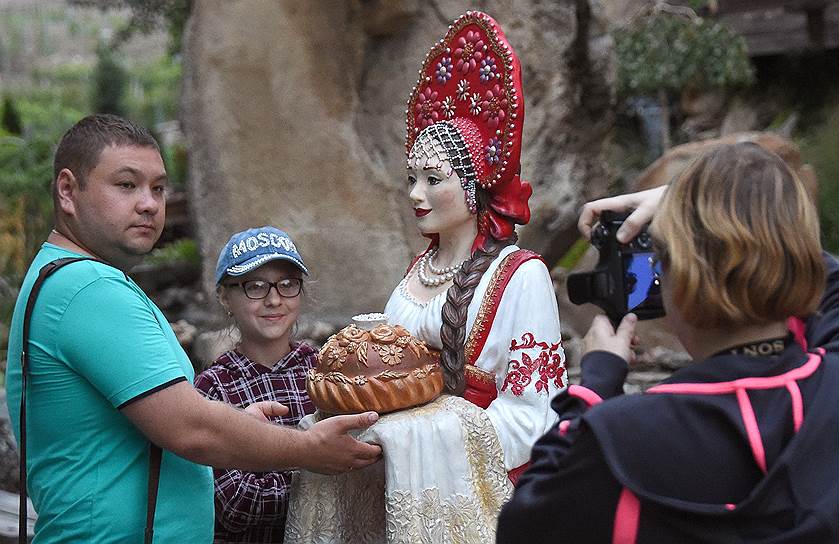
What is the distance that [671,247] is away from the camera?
1.47 m

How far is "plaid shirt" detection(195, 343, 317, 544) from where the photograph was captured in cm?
255

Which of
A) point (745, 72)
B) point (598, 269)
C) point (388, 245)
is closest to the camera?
point (598, 269)

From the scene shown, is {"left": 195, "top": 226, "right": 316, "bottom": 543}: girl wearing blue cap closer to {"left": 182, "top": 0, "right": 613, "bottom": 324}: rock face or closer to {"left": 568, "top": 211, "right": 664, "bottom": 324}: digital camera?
{"left": 568, "top": 211, "right": 664, "bottom": 324}: digital camera

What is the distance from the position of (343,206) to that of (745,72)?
574cm

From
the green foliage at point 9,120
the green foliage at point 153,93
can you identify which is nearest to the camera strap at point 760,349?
the green foliage at point 9,120

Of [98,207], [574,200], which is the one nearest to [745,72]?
[574,200]

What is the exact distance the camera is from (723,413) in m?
1.42

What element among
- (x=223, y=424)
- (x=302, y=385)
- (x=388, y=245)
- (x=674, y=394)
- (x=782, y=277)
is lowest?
(x=388, y=245)

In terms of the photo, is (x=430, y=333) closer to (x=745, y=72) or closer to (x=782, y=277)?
(x=782, y=277)

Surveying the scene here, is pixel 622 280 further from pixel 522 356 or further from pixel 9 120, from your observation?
pixel 9 120

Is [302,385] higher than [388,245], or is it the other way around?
[302,385]

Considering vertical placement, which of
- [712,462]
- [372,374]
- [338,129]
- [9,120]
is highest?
[9,120]

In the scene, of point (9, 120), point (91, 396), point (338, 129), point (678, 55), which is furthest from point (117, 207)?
point (9, 120)

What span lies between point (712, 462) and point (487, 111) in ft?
5.18
